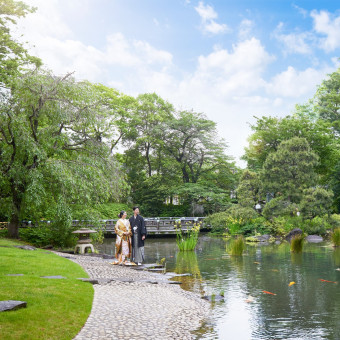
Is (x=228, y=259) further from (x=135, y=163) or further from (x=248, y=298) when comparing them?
(x=135, y=163)

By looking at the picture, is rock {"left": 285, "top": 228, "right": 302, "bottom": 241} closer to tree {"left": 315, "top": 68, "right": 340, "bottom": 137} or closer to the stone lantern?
the stone lantern

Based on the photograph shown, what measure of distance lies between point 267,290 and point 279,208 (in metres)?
15.7

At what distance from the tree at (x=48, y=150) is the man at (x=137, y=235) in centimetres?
254

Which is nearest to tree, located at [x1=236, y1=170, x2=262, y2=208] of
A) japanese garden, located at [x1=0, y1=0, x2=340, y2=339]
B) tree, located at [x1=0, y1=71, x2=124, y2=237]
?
japanese garden, located at [x1=0, y1=0, x2=340, y2=339]

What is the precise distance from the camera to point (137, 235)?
1202 cm

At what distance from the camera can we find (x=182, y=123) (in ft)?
109

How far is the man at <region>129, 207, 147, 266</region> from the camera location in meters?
12.0

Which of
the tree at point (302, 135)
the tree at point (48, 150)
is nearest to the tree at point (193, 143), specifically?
the tree at point (302, 135)

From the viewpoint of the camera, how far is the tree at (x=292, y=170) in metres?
23.6

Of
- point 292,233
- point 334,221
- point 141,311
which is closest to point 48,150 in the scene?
point 141,311

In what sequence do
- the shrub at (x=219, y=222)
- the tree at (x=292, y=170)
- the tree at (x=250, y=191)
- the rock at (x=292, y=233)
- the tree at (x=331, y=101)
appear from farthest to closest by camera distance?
the tree at (x=331, y=101), the shrub at (x=219, y=222), the tree at (x=250, y=191), the tree at (x=292, y=170), the rock at (x=292, y=233)

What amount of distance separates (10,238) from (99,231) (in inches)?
147

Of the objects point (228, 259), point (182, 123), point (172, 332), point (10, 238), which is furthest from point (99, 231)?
point (182, 123)

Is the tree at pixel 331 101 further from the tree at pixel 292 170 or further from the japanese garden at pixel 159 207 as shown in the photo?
the tree at pixel 292 170
